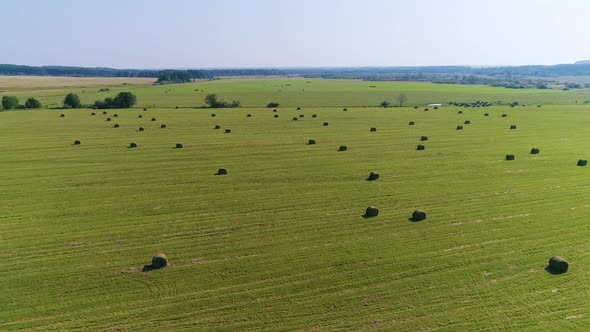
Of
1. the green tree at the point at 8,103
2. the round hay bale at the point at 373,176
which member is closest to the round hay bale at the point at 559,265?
the round hay bale at the point at 373,176

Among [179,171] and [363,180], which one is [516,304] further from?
[179,171]

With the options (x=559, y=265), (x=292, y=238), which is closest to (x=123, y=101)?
(x=292, y=238)

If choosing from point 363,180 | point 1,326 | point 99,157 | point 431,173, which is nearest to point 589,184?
point 431,173

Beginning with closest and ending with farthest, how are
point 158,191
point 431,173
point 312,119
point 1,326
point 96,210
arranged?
point 1,326, point 96,210, point 158,191, point 431,173, point 312,119

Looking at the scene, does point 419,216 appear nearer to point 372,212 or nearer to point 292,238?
point 372,212

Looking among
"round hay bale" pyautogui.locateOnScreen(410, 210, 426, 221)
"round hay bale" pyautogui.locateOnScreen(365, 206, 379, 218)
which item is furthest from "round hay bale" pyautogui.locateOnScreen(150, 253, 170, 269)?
"round hay bale" pyautogui.locateOnScreen(410, 210, 426, 221)
